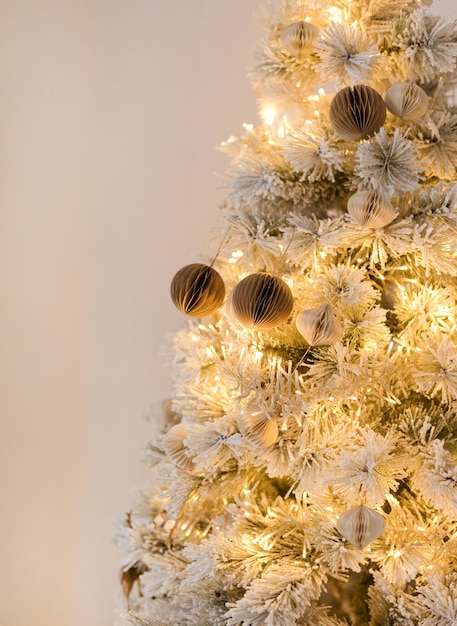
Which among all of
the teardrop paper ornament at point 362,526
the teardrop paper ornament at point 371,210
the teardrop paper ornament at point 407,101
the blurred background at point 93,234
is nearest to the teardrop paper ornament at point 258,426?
the teardrop paper ornament at point 362,526

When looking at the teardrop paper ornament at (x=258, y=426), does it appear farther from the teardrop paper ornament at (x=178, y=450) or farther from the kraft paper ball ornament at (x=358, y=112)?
the kraft paper ball ornament at (x=358, y=112)

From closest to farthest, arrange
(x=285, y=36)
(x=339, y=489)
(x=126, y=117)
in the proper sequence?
(x=339, y=489) < (x=285, y=36) < (x=126, y=117)

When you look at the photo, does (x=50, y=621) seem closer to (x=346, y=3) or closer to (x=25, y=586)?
(x=25, y=586)

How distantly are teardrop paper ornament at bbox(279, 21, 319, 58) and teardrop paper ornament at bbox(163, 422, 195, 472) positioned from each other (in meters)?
0.52

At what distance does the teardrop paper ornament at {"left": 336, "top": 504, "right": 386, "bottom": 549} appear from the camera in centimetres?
59

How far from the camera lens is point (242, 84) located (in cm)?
120

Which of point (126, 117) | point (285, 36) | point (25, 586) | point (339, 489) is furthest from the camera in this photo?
point (126, 117)

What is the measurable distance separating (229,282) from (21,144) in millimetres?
654

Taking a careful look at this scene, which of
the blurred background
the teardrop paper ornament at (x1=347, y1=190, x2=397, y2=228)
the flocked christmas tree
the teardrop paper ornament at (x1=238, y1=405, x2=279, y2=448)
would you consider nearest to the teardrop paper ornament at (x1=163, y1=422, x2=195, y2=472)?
the flocked christmas tree

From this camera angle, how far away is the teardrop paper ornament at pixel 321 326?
2.09ft

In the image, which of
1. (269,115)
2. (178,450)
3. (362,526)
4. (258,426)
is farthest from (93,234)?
(362,526)

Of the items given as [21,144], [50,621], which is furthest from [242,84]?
[50,621]

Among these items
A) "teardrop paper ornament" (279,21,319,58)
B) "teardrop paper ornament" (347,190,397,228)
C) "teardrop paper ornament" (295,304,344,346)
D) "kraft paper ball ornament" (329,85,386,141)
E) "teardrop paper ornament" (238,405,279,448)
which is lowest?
"teardrop paper ornament" (238,405,279,448)

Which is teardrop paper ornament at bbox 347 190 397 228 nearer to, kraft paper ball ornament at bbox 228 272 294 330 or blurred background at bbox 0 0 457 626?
kraft paper ball ornament at bbox 228 272 294 330
